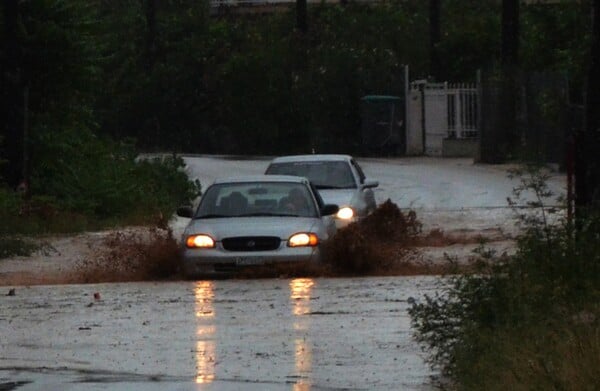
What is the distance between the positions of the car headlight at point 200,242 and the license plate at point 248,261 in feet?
1.21

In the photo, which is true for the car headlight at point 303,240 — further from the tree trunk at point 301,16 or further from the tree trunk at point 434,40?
the tree trunk at point 301,16

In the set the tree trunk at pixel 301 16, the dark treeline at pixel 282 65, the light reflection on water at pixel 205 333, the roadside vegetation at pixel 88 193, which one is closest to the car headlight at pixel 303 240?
the light reflection on water at pixel 205 333

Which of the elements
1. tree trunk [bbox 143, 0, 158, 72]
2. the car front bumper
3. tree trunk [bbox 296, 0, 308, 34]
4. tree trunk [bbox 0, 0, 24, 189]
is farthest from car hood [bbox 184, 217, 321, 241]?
tree trunk [bbox 143, 0, 158, 72]

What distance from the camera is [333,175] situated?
24641 millimetres

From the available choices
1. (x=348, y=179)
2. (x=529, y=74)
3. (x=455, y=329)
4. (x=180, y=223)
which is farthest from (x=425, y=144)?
(x=455, y=329)

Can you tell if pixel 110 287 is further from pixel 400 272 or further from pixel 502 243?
pixel 502 243

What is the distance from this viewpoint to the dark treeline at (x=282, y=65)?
52.8 metres

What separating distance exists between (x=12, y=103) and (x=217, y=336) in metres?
16.5

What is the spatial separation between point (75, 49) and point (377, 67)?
23.5 meters

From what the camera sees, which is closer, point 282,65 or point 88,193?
point 88,193

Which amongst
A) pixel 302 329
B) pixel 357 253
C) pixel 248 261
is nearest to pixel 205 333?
pixel 302 329

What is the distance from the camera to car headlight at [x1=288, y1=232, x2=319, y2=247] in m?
18.1

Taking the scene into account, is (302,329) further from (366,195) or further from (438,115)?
(438,115)

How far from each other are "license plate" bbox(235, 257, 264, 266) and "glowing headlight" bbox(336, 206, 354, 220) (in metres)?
4.65
